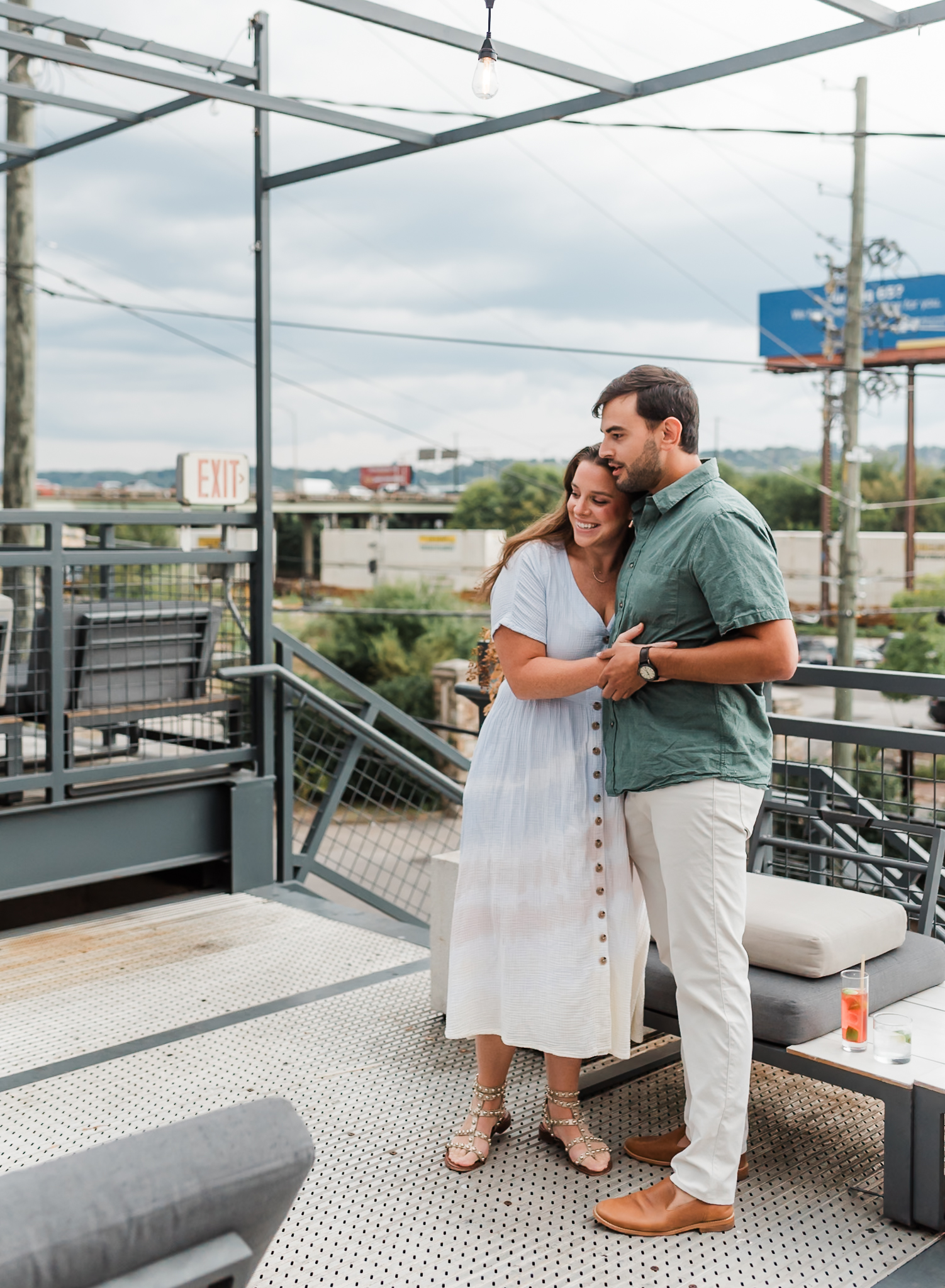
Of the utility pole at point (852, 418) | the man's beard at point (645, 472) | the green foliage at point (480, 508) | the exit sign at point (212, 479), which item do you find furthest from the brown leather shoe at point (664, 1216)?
the green foliage at point (480, 508)

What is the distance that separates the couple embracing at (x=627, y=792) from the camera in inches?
91.3

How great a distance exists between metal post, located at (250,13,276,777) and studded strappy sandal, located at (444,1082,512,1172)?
2.67 m

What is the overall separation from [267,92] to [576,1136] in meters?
4.07

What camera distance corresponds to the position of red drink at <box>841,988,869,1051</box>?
8.39 ft

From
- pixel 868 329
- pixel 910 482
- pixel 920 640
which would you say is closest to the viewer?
pixel 920 640

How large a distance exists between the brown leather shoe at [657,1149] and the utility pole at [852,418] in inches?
631

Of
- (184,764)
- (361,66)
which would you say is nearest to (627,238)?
(361,66)

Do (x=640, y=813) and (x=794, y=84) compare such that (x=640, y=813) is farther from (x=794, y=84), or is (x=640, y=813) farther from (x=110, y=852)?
(x=794, y=84)

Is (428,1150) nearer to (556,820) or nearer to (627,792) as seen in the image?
(556,820)

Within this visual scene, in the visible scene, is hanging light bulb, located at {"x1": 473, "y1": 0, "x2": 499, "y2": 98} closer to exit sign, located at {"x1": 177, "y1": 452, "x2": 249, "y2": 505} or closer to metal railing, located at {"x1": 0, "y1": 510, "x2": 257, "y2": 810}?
metal railing, located at {"x1": 0, "y1": 510, "x2": 257, "y2": 810}

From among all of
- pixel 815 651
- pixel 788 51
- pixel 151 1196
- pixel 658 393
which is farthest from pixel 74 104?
pixel 815 651

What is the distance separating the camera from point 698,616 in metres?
2.33

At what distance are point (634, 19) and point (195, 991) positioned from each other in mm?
6830

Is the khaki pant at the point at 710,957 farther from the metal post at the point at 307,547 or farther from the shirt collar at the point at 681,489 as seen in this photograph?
the metal post at the point at 307,547
